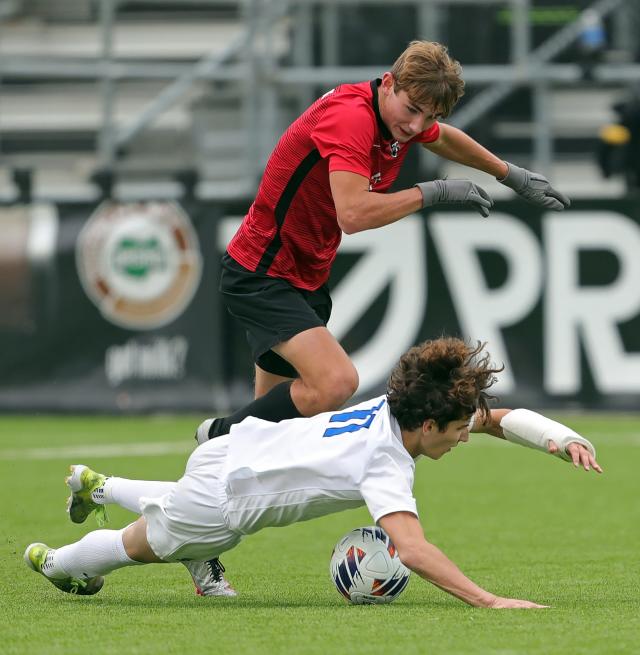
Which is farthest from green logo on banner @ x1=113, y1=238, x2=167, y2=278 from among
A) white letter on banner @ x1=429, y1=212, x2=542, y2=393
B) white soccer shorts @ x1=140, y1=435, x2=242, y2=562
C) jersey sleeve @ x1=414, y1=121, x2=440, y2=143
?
white soccer shorts @ x1=140, y1=435, x2=242, y2=562

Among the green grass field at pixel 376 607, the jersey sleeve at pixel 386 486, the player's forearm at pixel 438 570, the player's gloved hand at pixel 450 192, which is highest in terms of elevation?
the player's gloved hand at pixel 450 192

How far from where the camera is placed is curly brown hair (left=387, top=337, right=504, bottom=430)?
16.1 ft

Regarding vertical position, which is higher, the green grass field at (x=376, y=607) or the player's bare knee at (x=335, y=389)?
the player's bare knee at (x=335, y=389)

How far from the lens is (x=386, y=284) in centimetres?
1334

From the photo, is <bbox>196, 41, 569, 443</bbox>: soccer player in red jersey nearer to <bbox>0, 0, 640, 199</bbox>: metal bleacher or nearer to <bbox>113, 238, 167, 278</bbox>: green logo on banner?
<bbox>113, 238, 167, 278</bbox>: green logo on banner

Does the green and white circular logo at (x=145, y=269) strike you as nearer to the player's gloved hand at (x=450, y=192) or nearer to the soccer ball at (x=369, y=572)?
the player's gloved hand at (x=450, y=192)

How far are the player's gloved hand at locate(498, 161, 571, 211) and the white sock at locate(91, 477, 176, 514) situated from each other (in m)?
2.01

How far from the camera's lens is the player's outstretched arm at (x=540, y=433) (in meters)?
5.02

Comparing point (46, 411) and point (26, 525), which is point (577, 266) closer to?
point (46, 411)

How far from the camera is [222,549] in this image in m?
5.25

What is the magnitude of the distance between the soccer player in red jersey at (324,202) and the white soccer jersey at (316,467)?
0.78 metres

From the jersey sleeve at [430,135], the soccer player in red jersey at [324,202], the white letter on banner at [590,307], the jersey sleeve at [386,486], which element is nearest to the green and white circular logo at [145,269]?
the white letter on banner at [590,307]

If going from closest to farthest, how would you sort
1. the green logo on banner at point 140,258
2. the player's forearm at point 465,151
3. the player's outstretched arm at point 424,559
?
1. the player's outstretched arm at point 424,559
2. the player's forearm at point 465,151
3. the green logo on banner at point 140,258

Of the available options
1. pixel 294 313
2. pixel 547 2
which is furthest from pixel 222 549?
pixel 547 2
